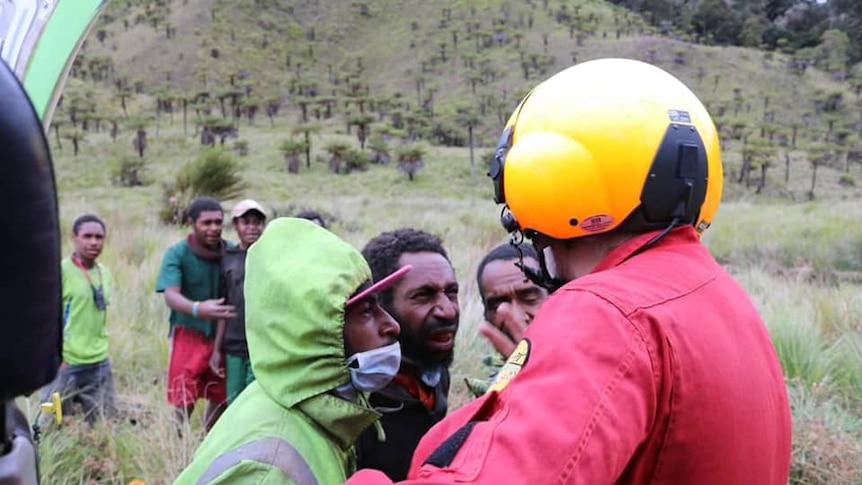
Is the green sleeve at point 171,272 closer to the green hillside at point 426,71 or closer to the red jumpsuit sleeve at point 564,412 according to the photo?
the red jumpsuit sleeve at point 564,412

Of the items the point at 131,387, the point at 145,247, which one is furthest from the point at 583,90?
the point at 145,247

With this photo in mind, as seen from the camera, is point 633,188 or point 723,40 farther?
point 723,40

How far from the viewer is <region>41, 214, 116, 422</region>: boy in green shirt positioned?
20.0ft

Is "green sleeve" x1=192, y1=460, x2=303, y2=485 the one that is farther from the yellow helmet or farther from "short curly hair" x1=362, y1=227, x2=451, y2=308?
"short curly hair" x1=362, y1=227, x2=451, y2=308

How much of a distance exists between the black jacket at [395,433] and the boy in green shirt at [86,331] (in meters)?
3.86

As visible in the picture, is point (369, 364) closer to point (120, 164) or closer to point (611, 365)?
point (611, 365)

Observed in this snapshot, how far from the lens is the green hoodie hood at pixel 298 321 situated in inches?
86.6

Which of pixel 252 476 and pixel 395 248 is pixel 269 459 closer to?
pixel 252 476

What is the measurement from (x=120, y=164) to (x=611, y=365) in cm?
3290

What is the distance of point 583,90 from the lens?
1.75 m

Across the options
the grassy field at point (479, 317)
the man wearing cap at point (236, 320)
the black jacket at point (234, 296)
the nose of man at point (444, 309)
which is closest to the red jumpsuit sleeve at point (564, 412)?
the nose of man at point (444, 309)

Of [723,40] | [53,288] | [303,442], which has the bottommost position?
[303,442]

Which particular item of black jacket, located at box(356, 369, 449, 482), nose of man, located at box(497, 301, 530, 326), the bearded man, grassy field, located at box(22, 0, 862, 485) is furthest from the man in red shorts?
nose of man, located at box(497, 301, 530, 326)

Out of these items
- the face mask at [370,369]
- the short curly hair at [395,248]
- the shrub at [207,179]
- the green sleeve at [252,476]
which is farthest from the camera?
the shrub at [207,179]
